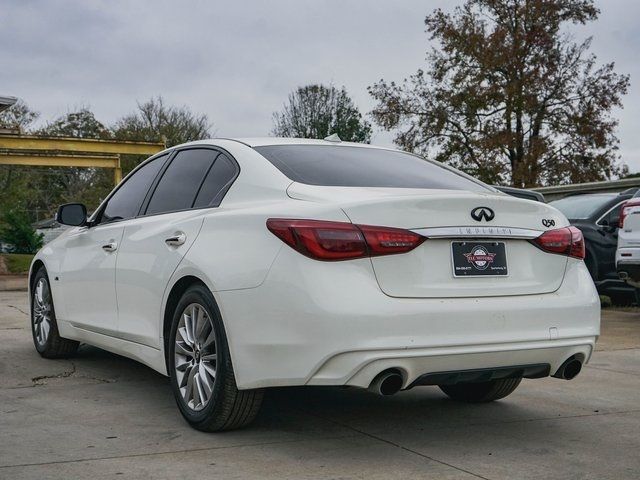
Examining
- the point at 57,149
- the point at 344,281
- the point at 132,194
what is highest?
the point at 57,149

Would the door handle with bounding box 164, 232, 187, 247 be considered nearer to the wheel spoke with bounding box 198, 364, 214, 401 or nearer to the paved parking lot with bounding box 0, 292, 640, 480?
the wheel spoke with bounding box 198, 364, 214, 401

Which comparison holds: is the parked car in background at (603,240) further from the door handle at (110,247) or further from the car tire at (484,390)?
the door handle at (110,247)

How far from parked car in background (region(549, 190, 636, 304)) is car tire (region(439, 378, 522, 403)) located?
20.6ft

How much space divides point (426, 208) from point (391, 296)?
1.48 ft

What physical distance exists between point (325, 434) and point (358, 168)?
4.52 feet

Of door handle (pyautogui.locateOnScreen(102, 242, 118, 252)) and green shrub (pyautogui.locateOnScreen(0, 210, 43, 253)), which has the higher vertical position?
door handle (pyautogui.locateOnScreen(102, 242, 118, 252))

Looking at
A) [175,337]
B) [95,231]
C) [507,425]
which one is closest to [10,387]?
[95,231]

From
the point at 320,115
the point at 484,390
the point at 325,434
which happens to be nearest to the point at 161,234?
the point at 325,434

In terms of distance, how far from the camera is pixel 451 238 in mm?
4051

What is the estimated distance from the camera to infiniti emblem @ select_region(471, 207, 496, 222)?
4.13 meters

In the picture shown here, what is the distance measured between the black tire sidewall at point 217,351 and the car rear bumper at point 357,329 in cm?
9

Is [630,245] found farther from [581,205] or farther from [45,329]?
[45,329]

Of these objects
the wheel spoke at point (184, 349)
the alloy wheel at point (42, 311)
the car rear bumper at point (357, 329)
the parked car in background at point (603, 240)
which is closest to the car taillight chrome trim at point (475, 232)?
the car rear bumper at point (357, 329)

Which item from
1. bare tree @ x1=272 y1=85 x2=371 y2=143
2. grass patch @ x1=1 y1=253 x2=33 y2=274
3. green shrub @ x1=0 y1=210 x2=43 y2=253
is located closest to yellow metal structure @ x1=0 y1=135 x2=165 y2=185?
green shrub @ x1=0 y1=210 x2=43 y2=253
